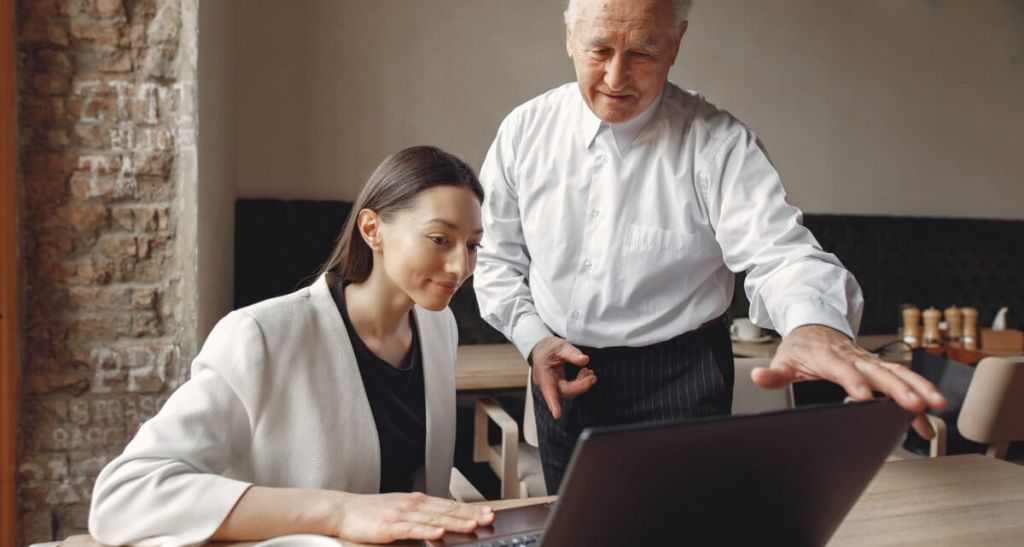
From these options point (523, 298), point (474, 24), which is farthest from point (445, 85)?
point (523, 298)

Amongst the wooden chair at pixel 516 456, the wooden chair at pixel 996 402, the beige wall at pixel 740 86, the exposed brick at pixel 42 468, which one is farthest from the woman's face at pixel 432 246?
the beige wall at pixel 740 86

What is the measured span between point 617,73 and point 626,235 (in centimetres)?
36

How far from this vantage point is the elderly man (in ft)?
4.39

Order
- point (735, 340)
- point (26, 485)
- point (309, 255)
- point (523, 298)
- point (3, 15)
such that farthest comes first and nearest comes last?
point (735, 340), point (309, 255), point (26, 485), point (3, 15), point (523, 298)

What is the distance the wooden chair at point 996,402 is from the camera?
82.9 inches

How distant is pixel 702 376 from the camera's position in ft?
4.89

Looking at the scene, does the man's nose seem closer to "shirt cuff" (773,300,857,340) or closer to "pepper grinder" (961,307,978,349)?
"shirt cuff" (773,300,857,340)

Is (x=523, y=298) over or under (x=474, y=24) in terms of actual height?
under

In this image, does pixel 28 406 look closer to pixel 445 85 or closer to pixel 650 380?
pixel 650 380

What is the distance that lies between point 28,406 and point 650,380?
1704 mm

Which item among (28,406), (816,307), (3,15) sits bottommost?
(28,406)

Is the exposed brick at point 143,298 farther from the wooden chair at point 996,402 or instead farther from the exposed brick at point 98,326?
the wooden chair at point 996,402

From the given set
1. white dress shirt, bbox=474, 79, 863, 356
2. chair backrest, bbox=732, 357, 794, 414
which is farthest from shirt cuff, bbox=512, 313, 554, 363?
chair backrest, bbox=732, 357, 794, 414

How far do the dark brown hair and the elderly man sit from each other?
326 millimetres
